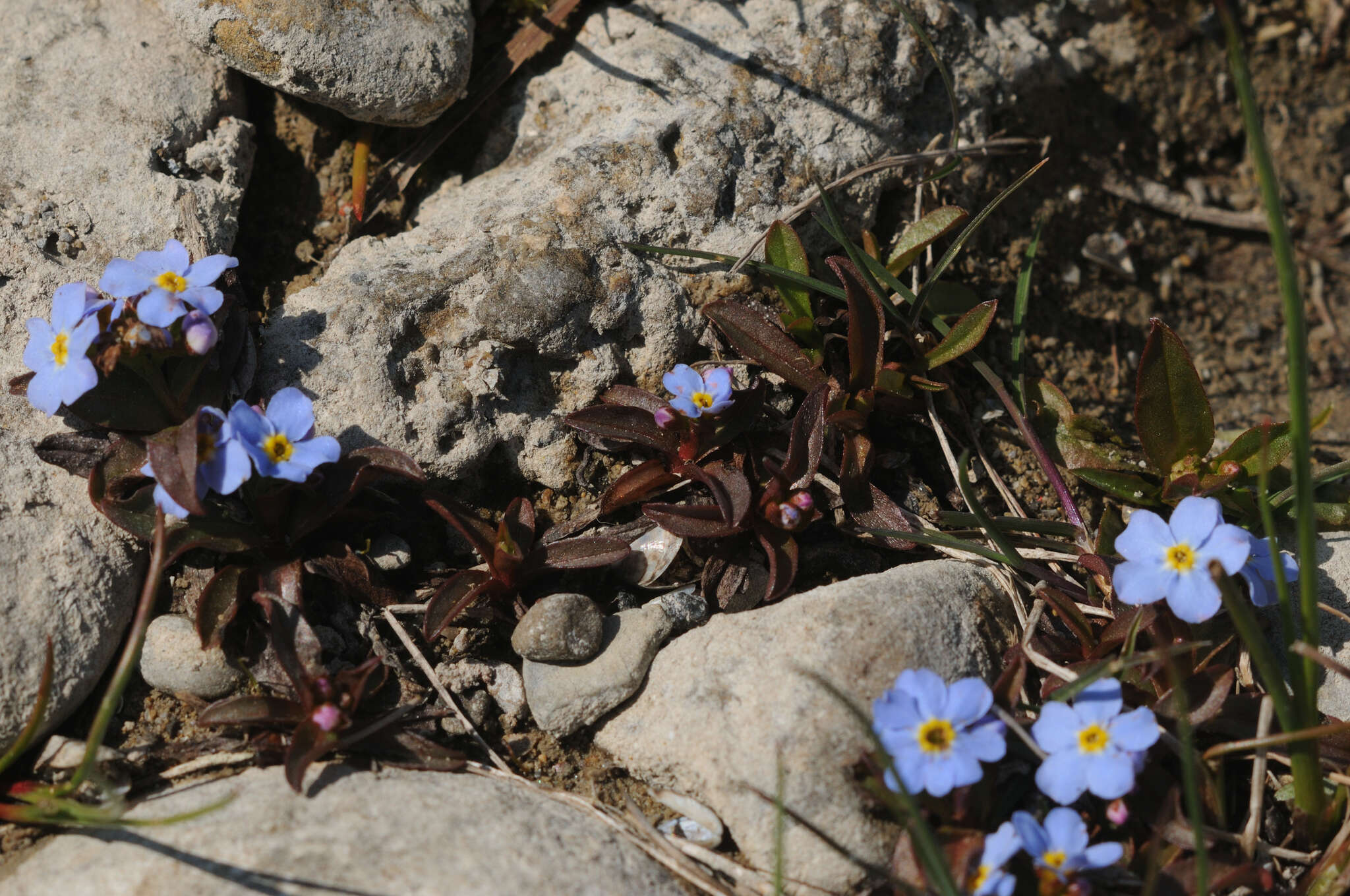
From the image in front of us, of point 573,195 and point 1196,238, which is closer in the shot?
point 573,195

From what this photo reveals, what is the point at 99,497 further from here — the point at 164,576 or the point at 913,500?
the point at 913,500

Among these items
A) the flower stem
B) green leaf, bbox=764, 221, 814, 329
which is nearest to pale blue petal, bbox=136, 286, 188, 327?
the flower stem

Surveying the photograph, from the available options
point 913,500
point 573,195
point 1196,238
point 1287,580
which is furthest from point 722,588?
point 1196,238

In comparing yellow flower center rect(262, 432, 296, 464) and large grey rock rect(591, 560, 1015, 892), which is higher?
yellow flower center rect(262, 432, 296, 464)

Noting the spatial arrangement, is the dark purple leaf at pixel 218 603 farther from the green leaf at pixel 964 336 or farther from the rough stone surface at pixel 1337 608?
the rough stone surface at pixel 1337 608

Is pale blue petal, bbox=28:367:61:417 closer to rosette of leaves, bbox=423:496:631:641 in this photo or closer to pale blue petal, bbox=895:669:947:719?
rosette of leaves, bbox=423:496:631:641

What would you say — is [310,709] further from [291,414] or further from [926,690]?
[926,690]

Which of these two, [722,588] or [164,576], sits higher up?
[164,576]

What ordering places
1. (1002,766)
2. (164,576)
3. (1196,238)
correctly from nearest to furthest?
(1002,766), (164,576), (1196,238)
